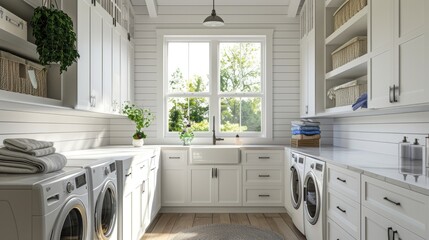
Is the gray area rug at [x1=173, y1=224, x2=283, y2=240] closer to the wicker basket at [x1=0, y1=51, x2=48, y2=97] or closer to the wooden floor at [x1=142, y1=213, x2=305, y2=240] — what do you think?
the wooden floor at [x1=142, y1=213, x2=305, y2=240]

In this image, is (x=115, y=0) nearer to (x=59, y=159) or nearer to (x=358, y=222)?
(x=59, y=159)

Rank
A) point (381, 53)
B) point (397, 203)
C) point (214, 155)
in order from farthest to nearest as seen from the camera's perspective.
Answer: point (214, 155), point (381, 53), point (397, 203)

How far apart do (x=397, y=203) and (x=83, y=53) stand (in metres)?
2.57

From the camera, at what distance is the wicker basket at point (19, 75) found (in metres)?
2.05

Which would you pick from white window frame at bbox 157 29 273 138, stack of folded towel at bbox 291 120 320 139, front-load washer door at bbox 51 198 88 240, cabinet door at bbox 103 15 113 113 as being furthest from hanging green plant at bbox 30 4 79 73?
stack of folded towel at bbox 291 120 320 139

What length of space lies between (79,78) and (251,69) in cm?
282

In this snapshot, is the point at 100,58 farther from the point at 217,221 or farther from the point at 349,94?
the point at 349,94

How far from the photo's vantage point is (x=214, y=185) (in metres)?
4.40

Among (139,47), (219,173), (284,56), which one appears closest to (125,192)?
(219,173)

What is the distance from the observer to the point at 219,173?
440cm

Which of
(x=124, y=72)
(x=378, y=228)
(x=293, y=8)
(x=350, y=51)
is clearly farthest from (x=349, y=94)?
(x=124, y=72)

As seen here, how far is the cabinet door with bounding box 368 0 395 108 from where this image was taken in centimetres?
235

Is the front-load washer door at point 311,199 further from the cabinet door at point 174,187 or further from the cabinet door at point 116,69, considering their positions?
the cabinet door at point 116,69

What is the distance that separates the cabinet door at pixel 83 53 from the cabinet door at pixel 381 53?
2.35 meters
